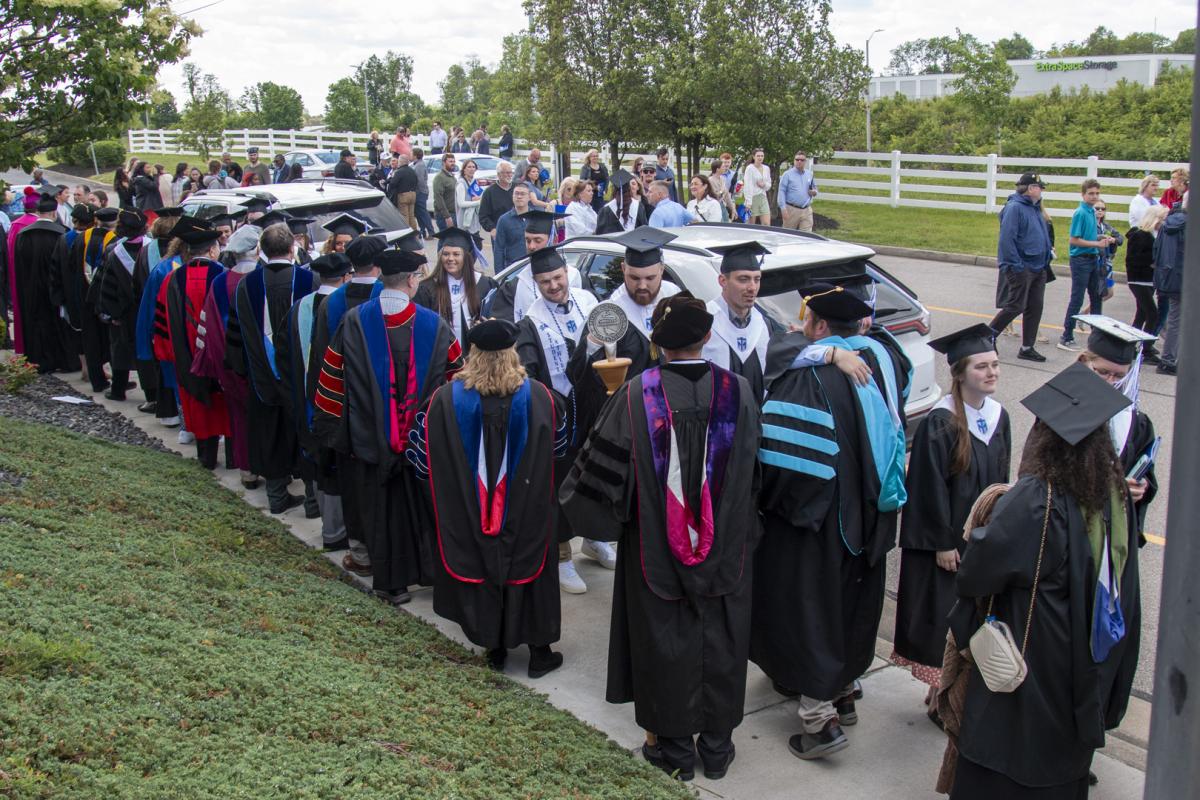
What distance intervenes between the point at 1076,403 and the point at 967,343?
1112 mm

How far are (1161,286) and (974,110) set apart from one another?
770 inches

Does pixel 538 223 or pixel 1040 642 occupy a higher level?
pixel 538 223

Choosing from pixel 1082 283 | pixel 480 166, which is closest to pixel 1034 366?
pixel 1082 283

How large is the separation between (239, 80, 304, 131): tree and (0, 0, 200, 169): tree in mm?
44413

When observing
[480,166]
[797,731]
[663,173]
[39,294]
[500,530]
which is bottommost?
[797,731]

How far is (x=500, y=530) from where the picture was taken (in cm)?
546

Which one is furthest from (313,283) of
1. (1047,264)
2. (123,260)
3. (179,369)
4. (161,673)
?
(1047,264)

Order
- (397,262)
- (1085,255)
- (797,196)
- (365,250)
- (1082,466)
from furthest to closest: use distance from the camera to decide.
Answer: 1. (797,196)
2. (1085,255)
3. (365,250)
4. (397,262)
5. (1082,466)

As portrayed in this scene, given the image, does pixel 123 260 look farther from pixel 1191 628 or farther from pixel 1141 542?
pixel 1191 628

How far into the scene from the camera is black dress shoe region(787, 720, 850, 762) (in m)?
4.88

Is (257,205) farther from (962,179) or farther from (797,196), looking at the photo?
(962,179)

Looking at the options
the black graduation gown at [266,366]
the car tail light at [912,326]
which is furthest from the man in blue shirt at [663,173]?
the black graduation gown at [266,366]

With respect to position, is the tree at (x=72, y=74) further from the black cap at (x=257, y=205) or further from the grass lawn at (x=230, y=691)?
the grass lawn at (x=230, y=691)

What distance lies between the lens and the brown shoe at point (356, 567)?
6.98 m
